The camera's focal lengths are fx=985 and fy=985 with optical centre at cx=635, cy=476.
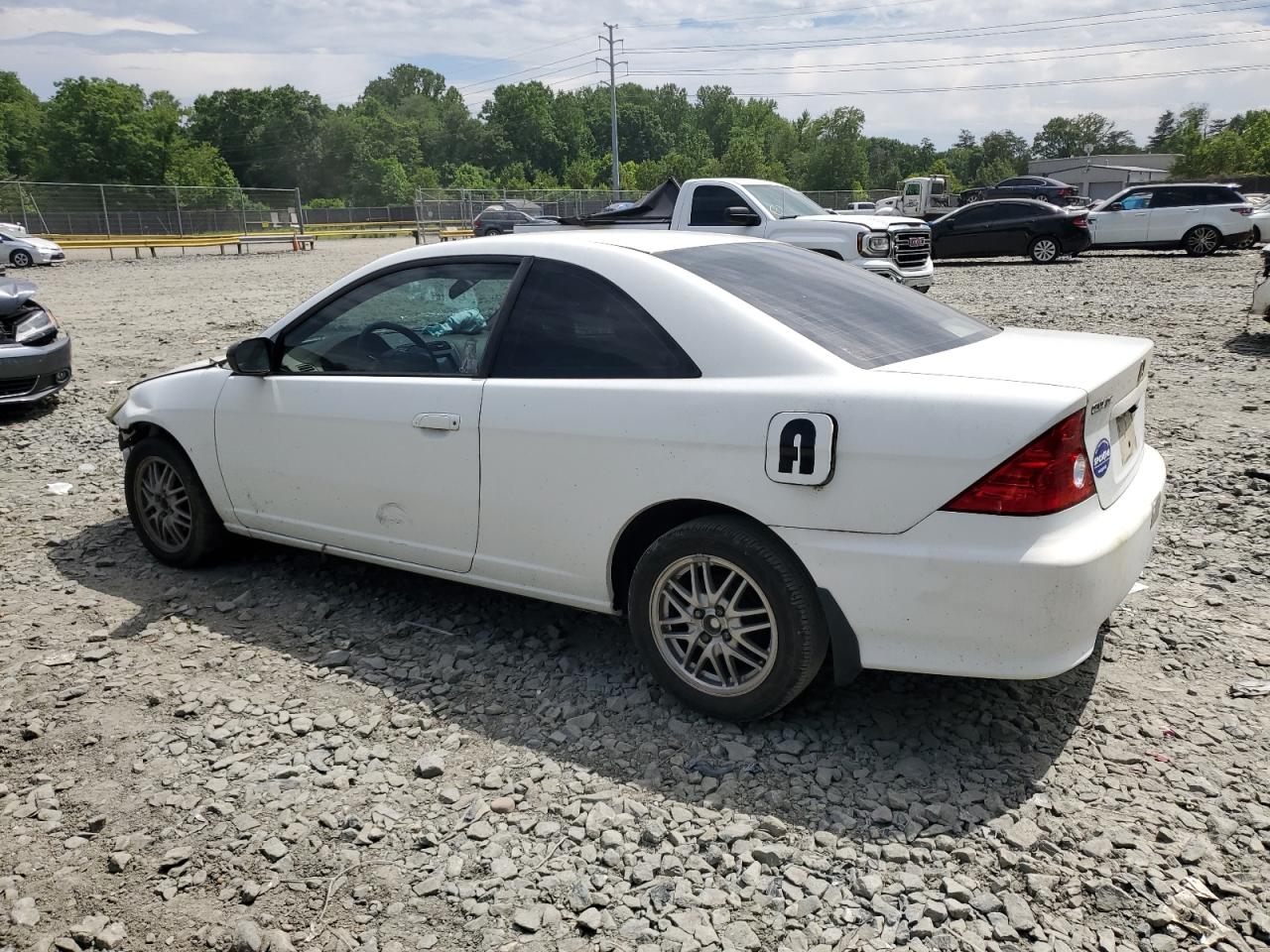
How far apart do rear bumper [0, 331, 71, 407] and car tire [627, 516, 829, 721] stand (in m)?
7.05

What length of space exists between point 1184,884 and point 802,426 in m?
1.61

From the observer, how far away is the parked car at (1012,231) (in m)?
21.7

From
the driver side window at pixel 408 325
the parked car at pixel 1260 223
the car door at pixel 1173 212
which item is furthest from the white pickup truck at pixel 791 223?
the parked car at pixel 1260 223

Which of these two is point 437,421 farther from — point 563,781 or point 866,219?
point 866,219

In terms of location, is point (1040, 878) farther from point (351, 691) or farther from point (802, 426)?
point (351, 691)

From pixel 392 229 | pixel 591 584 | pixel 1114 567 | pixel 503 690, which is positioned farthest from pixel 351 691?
pixel 392 229

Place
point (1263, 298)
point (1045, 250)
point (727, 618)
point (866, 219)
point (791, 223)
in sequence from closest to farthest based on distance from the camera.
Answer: point (727, 618) → point (1263, 298) → point (791, 223) → point (866, 219) → point (1045, 250)

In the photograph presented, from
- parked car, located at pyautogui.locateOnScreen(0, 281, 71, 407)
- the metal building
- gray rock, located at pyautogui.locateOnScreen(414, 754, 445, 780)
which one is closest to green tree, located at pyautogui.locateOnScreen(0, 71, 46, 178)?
the metal building

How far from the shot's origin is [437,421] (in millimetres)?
3832

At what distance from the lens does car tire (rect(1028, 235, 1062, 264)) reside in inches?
862

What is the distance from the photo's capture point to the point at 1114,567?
2.96 meters

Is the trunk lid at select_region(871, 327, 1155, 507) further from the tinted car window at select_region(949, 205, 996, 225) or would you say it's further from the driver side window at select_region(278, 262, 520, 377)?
the tinted car window at select_region(949, 205, 996, 225)

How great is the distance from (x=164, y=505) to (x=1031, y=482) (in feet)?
13.7

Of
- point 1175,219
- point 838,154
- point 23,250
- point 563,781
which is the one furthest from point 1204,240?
point 838,154
